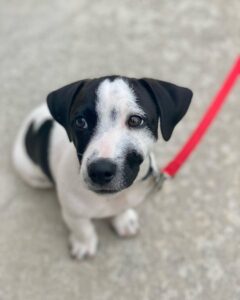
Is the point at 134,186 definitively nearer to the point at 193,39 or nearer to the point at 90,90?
the point at 90,90

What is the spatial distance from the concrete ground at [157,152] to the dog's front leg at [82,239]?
61 mm

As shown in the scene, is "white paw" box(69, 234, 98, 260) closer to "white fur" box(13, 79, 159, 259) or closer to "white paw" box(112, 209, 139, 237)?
"white fur" box(13, 79, 159, 259)

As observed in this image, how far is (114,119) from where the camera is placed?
2.49 metres

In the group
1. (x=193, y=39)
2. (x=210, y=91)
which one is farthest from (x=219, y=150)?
(x=193, y=39)

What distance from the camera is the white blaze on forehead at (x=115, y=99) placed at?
8.13ft

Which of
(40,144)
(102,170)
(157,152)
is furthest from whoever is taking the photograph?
(157,152)

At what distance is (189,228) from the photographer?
3541 millimetres


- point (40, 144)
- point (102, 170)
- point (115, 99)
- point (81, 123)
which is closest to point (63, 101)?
point (81, 123)

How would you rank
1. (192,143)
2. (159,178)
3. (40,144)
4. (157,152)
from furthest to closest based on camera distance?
(157,152) → (192,143) → (40,144) → (159,178)

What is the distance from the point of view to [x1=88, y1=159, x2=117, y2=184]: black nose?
8.05ft

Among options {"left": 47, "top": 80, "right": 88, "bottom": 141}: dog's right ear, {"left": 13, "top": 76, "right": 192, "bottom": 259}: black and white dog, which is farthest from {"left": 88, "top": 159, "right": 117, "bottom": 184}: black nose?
{"left": 47, "top": 80, "right": 88, "bottom": 141}: dog's right ear

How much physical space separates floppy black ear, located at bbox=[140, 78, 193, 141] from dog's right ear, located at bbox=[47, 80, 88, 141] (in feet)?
1.01

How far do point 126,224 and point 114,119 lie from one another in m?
1.16

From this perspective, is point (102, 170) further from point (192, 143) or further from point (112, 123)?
point (192, 143)
